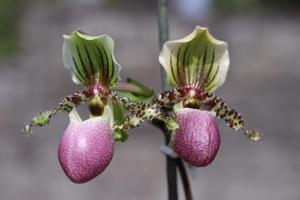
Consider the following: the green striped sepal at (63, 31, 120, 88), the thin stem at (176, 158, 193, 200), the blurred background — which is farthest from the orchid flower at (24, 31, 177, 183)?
the blurred background

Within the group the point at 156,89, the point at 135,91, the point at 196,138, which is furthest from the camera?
the point at 156,89

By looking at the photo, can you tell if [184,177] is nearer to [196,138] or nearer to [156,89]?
[196,138]

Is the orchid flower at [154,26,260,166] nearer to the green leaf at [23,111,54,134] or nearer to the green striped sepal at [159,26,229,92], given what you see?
the green striped sepal at [159,26,229,92]

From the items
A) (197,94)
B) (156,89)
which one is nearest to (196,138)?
(197,94)

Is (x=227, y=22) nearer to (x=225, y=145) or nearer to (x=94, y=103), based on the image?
(x=225, y=145)

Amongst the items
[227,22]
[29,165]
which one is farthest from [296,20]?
[29,165]

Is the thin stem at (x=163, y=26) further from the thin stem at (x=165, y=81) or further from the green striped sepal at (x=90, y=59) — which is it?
the green striped sepal at (x=90, y=59)

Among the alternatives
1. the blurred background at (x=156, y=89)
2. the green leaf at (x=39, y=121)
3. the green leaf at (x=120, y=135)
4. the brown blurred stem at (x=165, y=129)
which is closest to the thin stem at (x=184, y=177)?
the brown blurred stem at (x=165, y=129)
